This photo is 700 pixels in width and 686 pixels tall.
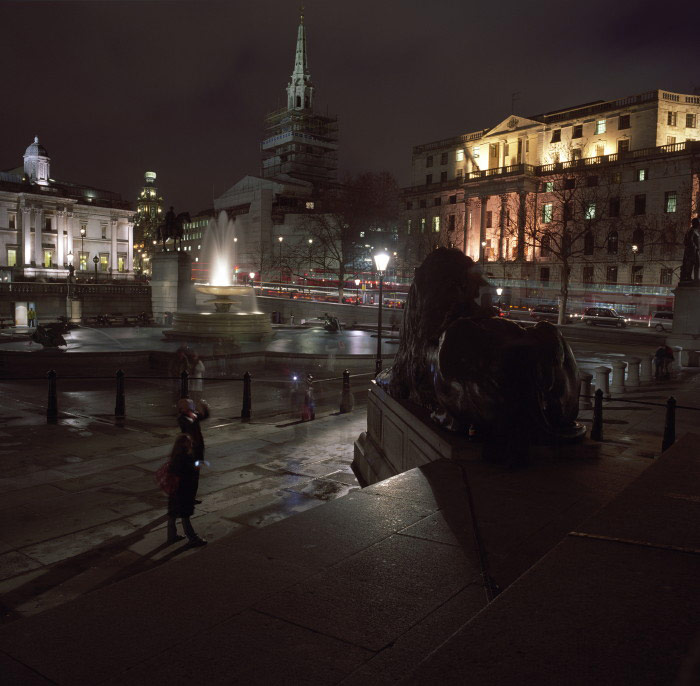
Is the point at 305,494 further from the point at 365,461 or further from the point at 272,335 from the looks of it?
the point at 272,335

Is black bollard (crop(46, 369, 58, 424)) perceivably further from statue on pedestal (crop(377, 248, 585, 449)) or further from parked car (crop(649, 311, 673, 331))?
parked car (crop(649, 311, 673, 331))

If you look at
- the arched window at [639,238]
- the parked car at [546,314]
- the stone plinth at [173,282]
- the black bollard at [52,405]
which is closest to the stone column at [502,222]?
the arched window at [639,238]

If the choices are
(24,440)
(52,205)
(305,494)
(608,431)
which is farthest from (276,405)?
(52,205)

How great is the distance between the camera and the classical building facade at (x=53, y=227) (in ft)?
286

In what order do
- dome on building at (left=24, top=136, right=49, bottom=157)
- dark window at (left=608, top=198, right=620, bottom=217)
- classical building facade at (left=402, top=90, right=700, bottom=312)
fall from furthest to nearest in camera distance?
dome on building at (left=24, top=136, right=49, bottom=157), dark window at (left=608, top=198, right=620, bottom=217), classical building facade at (left=402, top=90, right=700, bottom=312)

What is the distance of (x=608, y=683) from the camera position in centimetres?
212

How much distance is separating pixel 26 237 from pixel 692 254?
8941 cm

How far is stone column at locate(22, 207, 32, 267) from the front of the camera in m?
87.4

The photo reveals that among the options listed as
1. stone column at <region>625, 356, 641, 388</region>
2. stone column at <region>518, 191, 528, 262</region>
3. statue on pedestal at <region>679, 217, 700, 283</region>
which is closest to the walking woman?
stone column at <region>625, 356, 641, 388</region>

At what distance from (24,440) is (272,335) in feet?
59.2

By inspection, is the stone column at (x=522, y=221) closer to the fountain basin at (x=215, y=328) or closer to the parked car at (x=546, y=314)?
the parked car at (x=546, y=314)

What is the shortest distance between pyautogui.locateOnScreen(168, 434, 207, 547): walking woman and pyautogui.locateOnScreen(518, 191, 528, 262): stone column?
5931cm

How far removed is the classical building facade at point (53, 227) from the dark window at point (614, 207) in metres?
64.4

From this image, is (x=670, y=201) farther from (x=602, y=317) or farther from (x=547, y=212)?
(x=602, y=317)
